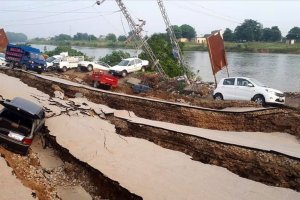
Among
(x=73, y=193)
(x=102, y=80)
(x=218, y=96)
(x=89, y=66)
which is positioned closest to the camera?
(x=73, y=193)

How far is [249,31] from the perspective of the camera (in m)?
98.9

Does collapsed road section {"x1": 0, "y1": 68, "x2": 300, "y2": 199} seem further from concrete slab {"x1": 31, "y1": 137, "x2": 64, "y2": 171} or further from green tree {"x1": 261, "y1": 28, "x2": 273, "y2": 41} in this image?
green tree {"x1": 261, "y1": 28, "x2": 273, "y2": 41}

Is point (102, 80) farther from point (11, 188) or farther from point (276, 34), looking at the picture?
point (276, 34)

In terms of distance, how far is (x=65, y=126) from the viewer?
1234cm

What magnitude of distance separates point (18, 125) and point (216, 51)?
16531 millimetres

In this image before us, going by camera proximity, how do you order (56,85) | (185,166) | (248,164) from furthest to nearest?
(56,85), (248,164), (185,166)

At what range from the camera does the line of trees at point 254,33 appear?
9931cm

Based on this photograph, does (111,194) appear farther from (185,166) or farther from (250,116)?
(250,116)

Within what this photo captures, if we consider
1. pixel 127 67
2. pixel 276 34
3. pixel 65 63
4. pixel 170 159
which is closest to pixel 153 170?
pixel 170 159

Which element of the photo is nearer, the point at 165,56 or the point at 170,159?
the point at 170,159

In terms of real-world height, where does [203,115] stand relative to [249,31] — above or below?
below

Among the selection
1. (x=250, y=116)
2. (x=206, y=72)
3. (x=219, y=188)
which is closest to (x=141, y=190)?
(x=219, y=188)

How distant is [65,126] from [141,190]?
559cm

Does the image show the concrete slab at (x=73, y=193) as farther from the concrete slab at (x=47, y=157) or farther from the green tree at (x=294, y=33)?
the green tree at (x=294, y=33)
